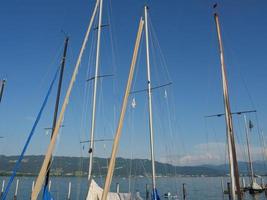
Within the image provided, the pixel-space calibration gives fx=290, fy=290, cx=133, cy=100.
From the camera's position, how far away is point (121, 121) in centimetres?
760

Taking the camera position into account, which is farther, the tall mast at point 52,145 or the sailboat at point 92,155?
the sailboat at point 92,155

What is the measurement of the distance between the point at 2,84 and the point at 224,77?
2194cm

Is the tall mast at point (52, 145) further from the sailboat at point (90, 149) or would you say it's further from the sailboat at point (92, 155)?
the sailboat at point (92, 155)

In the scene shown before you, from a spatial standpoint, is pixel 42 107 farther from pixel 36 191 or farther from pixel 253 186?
pixel 253 186

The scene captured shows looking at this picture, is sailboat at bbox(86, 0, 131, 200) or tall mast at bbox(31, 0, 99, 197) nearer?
tall mast at bbox(31, 0, 99, 197)

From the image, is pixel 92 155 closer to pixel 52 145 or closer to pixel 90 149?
pixel 90 149

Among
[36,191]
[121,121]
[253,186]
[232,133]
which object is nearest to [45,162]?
[36,191]

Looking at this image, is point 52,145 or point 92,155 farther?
point 92,155

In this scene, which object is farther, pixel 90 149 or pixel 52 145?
pixel 90 149

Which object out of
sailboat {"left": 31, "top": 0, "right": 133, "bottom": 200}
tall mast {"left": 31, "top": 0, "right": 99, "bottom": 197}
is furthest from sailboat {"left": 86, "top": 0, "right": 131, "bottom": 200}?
tall mast {"left": 31, "top": 0, "right": 99, "bottom": 197}

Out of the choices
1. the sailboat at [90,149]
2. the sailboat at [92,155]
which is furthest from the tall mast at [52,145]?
the sailboat at [92,155]

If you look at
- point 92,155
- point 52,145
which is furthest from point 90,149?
point 52,145

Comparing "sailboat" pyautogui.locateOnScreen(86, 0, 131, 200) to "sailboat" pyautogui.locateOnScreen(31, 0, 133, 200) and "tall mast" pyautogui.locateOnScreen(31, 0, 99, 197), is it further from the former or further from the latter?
"tall mast" pyautogui.locateOnScreen(31, 0, 99, 197)

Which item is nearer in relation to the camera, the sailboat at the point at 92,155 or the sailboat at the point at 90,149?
the sailboat at the point at 90,149
